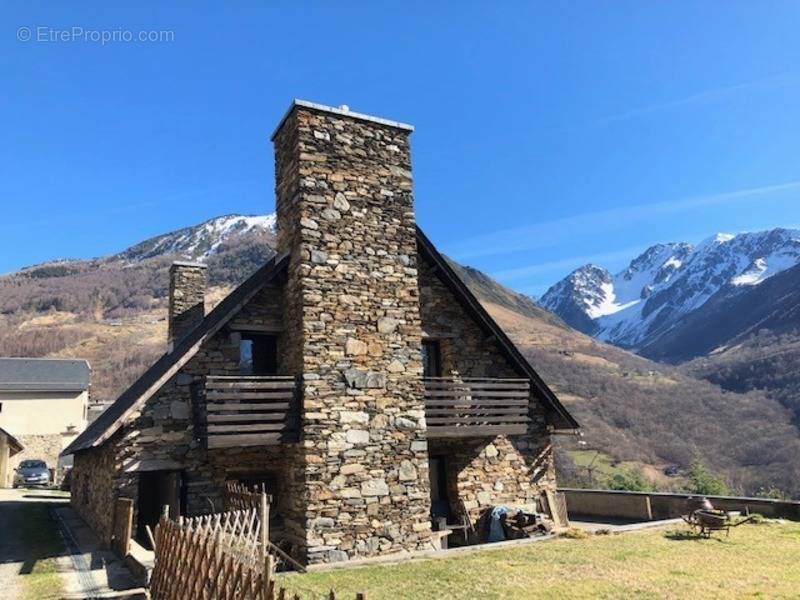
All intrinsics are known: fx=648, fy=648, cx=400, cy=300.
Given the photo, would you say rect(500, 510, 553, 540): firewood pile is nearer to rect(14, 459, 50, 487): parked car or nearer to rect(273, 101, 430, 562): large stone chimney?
rect(273, 101, 430, 562): large stone chimney

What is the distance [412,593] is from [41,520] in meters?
14.5

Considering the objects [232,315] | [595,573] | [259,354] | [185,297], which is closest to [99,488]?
[259,354]

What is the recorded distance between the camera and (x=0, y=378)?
4462cm

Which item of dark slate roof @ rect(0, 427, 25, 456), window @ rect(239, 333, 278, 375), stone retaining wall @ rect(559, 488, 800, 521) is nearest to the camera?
window @ rect(239, 333, 278, 375)

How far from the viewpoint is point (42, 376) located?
152 feet

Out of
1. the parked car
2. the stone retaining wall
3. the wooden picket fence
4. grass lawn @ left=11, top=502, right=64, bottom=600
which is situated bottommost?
the stone retaining wall

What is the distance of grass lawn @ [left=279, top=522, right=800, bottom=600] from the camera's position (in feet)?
30.4

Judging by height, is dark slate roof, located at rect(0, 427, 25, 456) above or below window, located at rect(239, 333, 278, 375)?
below

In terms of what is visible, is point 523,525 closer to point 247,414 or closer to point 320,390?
point 320,390

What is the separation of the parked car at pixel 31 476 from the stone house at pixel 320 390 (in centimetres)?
2418

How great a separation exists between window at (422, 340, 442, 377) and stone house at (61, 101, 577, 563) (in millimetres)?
1268

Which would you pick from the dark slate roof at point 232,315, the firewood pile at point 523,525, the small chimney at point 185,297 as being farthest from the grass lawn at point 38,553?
the firewood pile at point 523,525

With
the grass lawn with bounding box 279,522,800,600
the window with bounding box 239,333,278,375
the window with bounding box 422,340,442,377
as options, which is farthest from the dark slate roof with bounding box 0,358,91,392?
the grass lawn with bounding box 279,522,800,600

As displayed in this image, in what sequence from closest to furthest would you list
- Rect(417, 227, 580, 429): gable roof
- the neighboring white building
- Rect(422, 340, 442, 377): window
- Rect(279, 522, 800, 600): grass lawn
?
Rect(279, 522, 800, 600): grass lawn < Rect(417, 227, 580, 429): gable roof < Rect(422, 340, 442, 377): window < the neighboring white building
